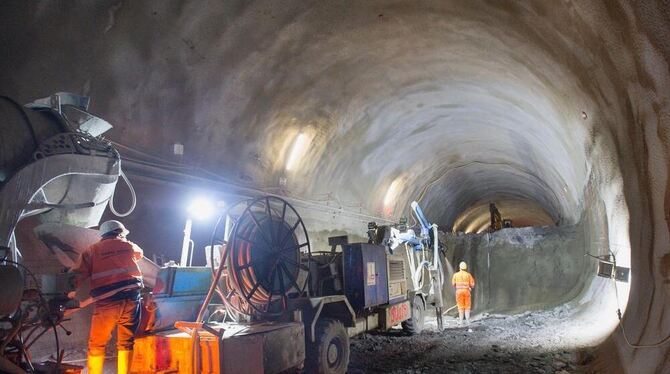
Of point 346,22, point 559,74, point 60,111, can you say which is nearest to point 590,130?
point 559,74

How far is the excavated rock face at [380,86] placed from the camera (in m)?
3.60

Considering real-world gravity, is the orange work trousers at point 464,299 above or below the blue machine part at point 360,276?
below

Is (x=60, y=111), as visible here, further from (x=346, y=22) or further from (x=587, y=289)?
(x=587, y=289)

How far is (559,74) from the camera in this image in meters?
5.33

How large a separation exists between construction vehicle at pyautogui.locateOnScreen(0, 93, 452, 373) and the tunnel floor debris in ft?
3.04

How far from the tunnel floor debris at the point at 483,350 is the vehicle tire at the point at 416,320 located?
17 centimetres

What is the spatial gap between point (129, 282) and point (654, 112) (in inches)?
187

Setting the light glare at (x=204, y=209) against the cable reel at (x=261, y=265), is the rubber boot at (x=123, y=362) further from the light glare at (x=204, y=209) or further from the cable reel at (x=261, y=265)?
the light glare at (x=204, y=209)

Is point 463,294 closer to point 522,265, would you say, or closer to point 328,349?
point 522,265

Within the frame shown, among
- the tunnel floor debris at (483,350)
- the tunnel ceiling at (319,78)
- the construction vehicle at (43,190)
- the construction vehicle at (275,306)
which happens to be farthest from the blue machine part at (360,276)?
the construction vehicle at (43,190)

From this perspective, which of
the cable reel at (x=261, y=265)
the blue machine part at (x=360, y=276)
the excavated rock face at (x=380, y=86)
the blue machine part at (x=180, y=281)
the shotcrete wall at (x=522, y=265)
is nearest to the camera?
the excavated rock face at (x=380, y=86)

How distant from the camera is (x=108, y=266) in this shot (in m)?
4.28

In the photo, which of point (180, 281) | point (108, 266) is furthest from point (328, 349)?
point (108, 266)

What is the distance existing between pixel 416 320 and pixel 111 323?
21.8ft
